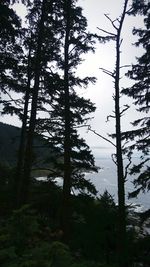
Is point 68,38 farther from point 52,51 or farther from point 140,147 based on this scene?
point 140,147

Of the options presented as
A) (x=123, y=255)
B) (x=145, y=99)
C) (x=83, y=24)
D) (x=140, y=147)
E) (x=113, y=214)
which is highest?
(x=83, y=24)

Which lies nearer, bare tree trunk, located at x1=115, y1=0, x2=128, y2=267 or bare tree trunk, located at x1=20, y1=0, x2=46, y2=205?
bare tree trunk, located at x1=115, y1=0, x2=128, y2=267

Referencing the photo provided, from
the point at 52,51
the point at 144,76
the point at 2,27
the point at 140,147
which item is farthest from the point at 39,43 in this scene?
the point at 140,147

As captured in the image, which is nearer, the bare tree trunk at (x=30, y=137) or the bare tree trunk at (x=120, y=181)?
the bare tree trunk at (x=120, y=181)

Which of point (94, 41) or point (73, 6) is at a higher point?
point (73, 6)

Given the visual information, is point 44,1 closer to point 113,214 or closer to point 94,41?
point 94,41

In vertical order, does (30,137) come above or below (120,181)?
above

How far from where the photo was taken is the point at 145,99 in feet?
48.4

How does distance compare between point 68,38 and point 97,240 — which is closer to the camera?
point 97,240

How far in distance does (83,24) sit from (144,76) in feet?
12.5

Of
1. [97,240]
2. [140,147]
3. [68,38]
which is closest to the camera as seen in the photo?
[97,240]

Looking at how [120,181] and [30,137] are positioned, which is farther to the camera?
[30,137]

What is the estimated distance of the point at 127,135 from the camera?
14.3 metres

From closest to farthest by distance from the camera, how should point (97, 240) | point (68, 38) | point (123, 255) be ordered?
point (123, 255) → point (97, 240) → point (68, 38)
